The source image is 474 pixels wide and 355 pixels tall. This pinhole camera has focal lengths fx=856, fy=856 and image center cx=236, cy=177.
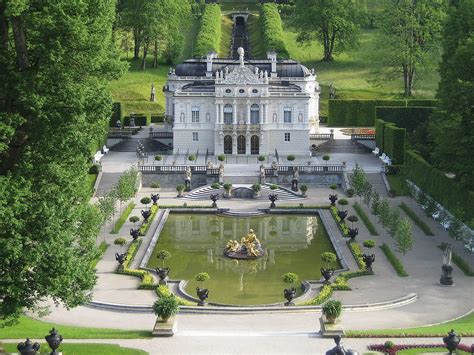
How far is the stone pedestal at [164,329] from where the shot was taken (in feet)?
113

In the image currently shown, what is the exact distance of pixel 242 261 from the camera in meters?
52.9

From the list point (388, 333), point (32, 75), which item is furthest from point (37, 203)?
point (388, 333)

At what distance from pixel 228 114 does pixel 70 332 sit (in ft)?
176

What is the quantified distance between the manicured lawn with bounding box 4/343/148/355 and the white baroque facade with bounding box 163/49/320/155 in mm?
54861

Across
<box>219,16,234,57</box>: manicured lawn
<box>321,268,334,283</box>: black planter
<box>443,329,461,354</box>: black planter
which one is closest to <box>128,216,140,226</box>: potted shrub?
<box>321,268,334,283</box>: black planter

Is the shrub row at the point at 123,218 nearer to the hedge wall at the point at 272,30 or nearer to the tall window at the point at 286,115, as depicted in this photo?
the tall window at the point at 286,115

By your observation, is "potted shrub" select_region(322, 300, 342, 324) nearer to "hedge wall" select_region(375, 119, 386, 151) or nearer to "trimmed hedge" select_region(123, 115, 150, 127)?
"hedge wall" select_region(375, 119, 386, 151)

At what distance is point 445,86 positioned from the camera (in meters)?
61.7

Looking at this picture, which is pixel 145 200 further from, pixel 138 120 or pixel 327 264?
Answer: pixel 138 120

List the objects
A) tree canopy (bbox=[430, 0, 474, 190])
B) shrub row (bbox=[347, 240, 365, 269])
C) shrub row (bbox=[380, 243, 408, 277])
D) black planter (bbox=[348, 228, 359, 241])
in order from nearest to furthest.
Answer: shrub row (bbox=[380, 243, 408, 277]) → shrub row (bbox=[347, 240, 365, 269]) → tree canopy (bbox=[430, 0, 474, 190]) → black planter (bbox=[348, 228, 359, 241])

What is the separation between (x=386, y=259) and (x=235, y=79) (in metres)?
38.4

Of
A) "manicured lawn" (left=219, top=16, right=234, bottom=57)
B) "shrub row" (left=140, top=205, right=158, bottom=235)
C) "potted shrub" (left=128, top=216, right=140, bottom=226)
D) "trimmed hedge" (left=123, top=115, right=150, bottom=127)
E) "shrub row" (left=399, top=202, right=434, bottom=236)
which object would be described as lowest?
"shrub row" (left=140, top=205, right=158, bottom=235)

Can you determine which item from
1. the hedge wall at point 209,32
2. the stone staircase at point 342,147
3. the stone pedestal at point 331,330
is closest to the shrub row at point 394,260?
the stone pedestal at point 331,330

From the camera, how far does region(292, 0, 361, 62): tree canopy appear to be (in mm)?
115875
